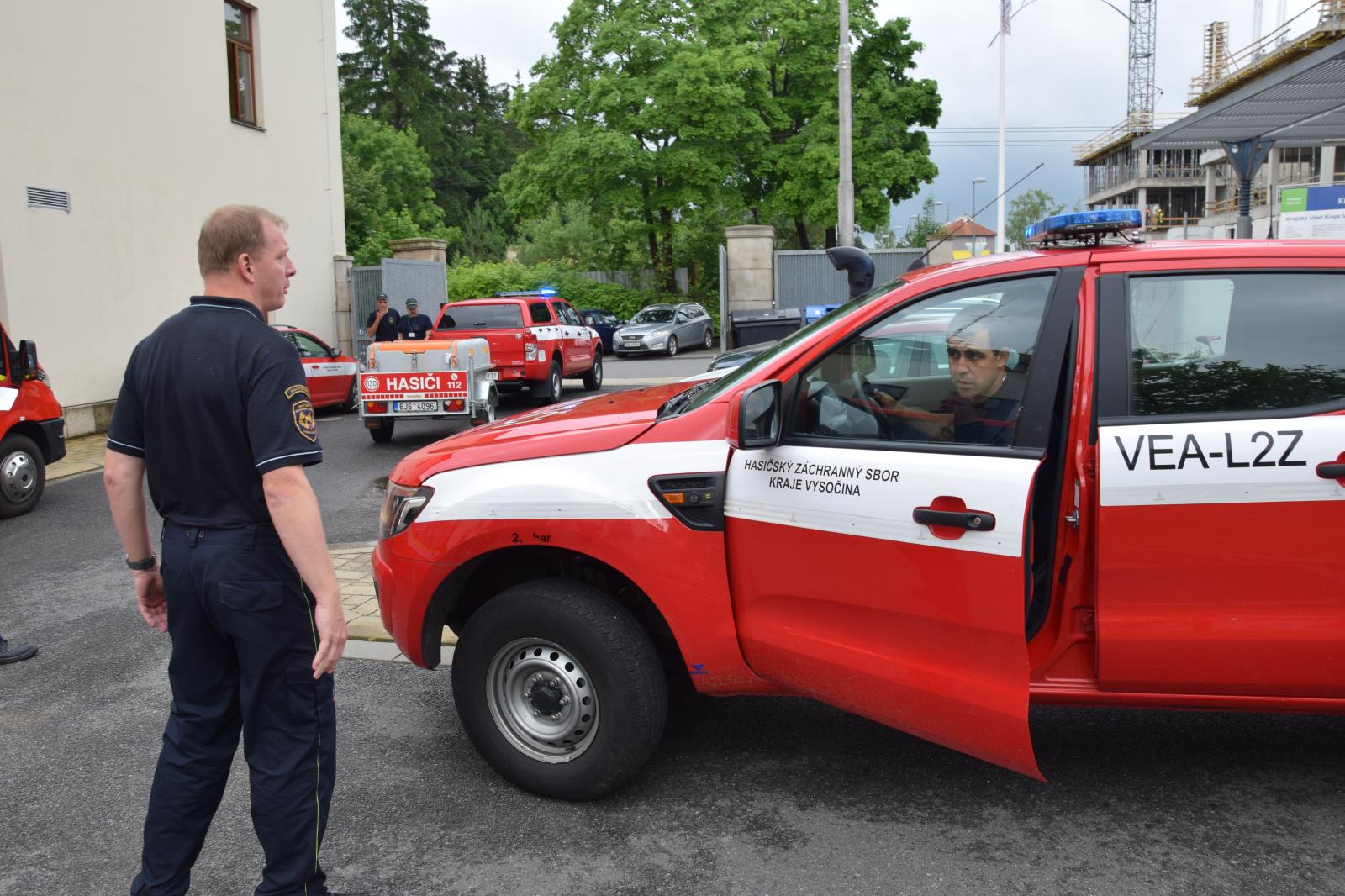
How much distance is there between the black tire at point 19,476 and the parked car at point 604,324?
22.3 metres

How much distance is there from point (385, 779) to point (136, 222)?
565 inches

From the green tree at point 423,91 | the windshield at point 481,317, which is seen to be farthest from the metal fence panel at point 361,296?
the green tree at point 423,91

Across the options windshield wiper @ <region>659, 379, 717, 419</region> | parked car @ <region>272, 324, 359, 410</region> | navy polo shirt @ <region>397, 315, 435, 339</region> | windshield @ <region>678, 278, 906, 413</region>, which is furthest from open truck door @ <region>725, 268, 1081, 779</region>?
navy polo shirt @ <region>397, 315, 435, 339</region>

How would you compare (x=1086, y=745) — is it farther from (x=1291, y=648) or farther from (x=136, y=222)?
(x=136, y=222)

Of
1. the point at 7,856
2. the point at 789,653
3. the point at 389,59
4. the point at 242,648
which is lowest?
the point at 7,856

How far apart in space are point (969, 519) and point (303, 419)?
1.82 meters

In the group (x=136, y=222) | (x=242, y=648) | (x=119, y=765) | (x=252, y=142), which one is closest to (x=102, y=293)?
(x=136, y=222)

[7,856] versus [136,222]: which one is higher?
[136,222]

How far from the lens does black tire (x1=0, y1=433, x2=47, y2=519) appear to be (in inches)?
360

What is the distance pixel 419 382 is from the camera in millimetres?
13180

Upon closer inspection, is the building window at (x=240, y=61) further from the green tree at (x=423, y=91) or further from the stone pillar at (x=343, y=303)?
the green tree at (x=423, y=91)

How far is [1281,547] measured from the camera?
3076 millimetres

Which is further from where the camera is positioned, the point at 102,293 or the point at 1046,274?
the point at 102,293

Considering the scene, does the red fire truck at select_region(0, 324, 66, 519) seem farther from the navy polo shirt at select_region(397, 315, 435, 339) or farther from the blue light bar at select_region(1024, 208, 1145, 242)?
the blue light bar at select_region(1024, 208, 1145, 242)
